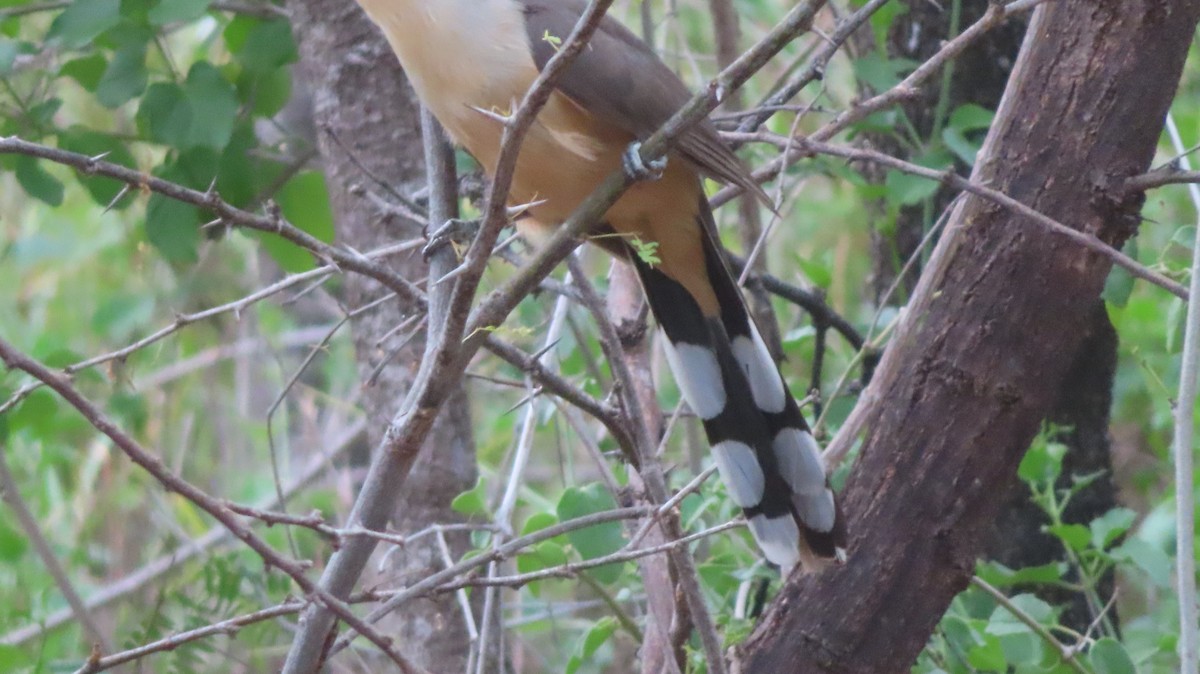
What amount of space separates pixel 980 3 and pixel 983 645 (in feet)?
5.37

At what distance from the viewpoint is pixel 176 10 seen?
257 cm

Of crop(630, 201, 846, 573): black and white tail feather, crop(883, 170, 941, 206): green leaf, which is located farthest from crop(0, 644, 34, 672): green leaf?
crop(883, 170, 941, 206): green leaf

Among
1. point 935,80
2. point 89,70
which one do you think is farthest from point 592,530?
point 89,70

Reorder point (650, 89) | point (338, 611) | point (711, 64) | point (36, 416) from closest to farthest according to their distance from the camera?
point (338, 611), point (650, 89), point (36, 416), point (711, 64)

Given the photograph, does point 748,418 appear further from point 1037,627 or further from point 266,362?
point 266,362

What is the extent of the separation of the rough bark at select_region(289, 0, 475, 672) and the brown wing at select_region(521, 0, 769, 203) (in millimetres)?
674

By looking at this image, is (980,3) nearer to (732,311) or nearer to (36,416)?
(732,311)

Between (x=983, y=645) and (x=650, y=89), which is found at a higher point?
(x=650, y=89)

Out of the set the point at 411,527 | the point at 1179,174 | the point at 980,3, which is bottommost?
the point at 411,527

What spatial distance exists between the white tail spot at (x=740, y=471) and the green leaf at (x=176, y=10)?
4.40ft

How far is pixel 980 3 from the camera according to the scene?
10.3 ft

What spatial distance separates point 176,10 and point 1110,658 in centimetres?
211

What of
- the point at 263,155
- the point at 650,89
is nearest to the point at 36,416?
the point at 263,155

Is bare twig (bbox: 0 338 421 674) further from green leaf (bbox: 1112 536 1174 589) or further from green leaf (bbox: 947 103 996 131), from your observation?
green leaf (bbox: 947 103 996 131)
